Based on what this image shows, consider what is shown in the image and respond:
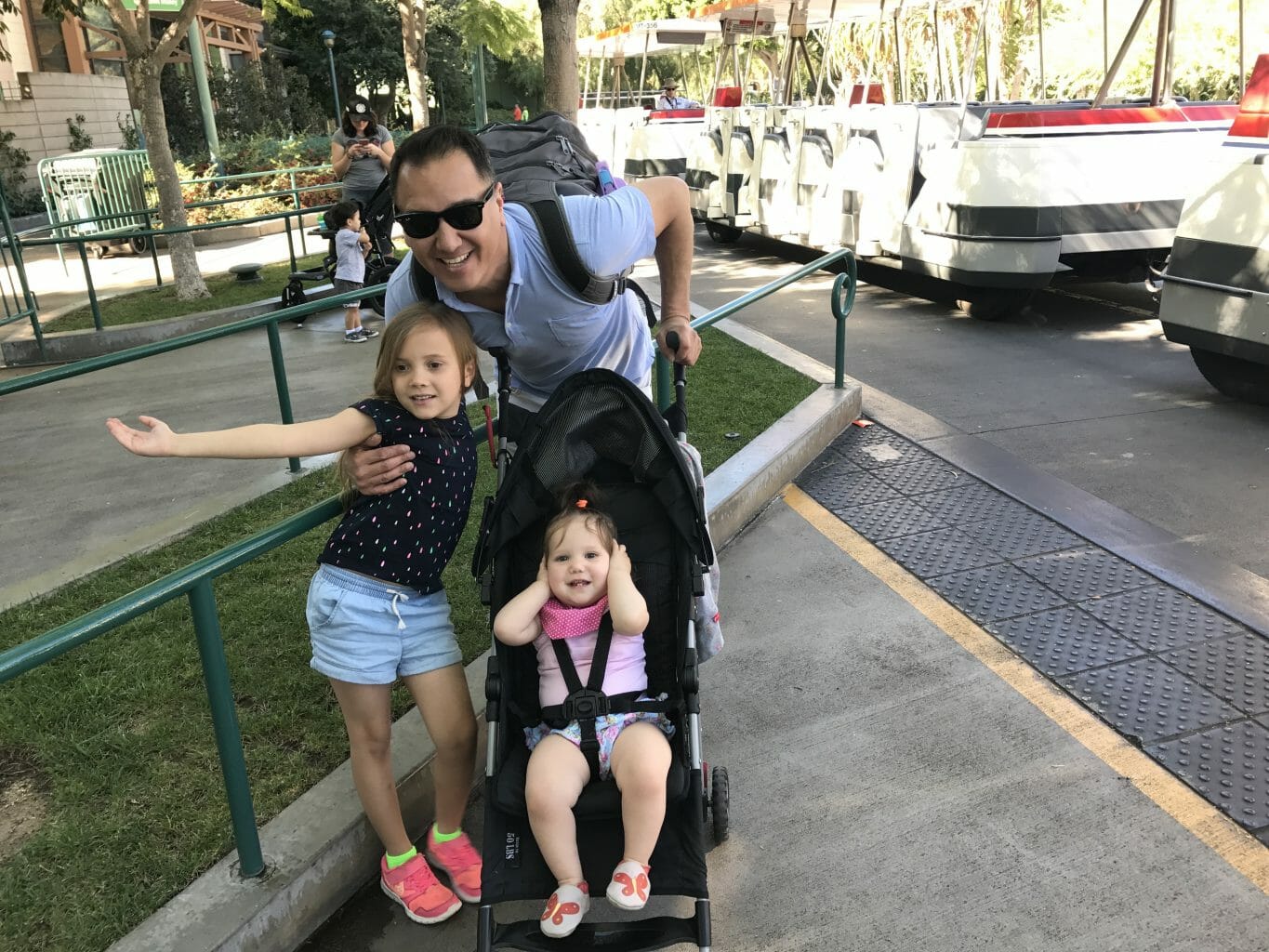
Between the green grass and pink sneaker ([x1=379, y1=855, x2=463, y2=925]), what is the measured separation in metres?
0.43

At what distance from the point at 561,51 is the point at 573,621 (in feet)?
21.3

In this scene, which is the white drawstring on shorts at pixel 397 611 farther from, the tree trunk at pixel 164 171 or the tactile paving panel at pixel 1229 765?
the tree trunk at pixel 164 171

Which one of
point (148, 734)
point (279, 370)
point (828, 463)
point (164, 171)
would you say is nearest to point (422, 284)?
point (148, 734)

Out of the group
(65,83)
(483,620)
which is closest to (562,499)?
(483,620)

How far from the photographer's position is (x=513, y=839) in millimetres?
2477

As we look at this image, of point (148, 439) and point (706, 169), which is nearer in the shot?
point (148, 439)

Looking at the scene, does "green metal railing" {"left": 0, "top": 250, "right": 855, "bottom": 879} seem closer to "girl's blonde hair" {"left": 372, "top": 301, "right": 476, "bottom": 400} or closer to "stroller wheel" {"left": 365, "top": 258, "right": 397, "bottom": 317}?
"girl's blonde hair" {"left": 372, "top": 301, "right": 476, "bottom": 400}

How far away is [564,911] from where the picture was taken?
2.31 meters

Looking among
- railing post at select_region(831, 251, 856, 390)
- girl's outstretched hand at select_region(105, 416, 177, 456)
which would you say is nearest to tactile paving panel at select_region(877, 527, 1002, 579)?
railing post at select_region(831, 251, 856, 390)

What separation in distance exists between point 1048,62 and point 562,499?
19.4 meters

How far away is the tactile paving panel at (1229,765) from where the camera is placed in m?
3.00

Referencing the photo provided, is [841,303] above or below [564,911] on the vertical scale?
above

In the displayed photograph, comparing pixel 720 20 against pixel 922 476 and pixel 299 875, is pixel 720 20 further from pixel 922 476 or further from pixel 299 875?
pixel 299 875

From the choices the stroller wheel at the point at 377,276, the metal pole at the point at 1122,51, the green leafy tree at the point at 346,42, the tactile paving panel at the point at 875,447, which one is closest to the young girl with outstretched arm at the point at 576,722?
the tactile paving panel at the point at 875,447
